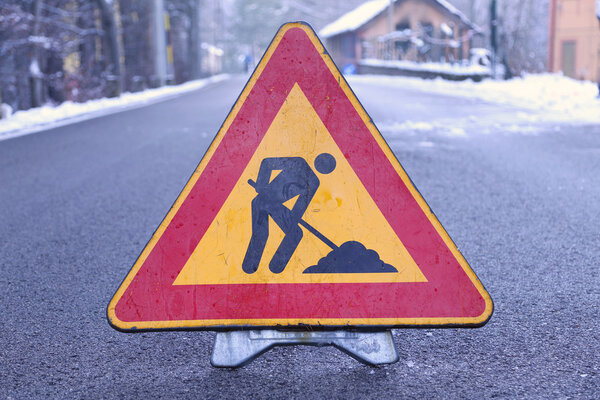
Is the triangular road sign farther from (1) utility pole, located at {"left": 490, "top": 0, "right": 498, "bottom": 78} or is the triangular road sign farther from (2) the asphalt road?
(1) utility pole, located at {"left": 490, "top": 0, "right": 498, "bottom": 78}

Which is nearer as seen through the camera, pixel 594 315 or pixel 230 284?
pixel 230 284

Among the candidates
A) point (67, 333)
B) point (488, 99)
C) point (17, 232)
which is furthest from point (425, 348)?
point (488, 99)

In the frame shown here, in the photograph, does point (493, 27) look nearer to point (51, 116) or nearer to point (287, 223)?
point (51, 116)

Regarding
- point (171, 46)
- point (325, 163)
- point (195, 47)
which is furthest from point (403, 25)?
point (325, 163)

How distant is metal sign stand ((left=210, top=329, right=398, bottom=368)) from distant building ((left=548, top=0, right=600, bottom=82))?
36024mm

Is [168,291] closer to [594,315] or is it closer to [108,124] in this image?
[594,315]

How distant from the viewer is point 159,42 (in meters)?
33.4

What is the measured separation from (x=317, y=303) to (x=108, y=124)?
499 inches

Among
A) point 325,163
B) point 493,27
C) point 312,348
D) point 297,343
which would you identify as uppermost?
point 493,27

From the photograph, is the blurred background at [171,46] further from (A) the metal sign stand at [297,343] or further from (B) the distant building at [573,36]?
(A) the metal sign stand at [297,343]

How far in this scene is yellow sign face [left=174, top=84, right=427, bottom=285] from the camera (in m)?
2.61

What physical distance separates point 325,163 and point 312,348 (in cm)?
88

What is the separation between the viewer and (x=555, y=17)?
36.3 meters

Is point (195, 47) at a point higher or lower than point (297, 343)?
higher
